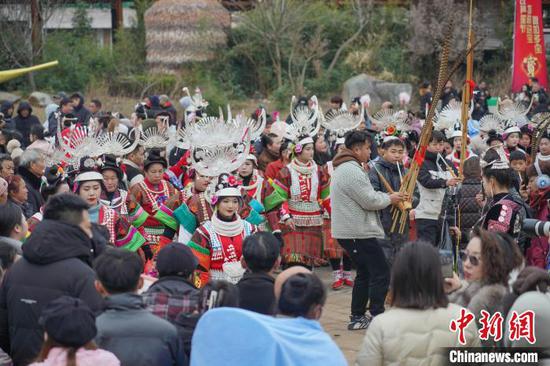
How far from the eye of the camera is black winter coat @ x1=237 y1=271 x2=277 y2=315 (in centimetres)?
561

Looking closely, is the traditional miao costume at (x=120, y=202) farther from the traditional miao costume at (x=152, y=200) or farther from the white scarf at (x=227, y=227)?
the white scarf at (x=227, y=227)

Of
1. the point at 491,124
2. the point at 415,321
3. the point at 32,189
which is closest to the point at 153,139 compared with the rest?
the point at 32,189

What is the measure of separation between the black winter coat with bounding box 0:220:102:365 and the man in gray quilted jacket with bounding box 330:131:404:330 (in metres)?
3.37

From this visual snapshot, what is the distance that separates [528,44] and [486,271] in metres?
18.5

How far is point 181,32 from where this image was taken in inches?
1094

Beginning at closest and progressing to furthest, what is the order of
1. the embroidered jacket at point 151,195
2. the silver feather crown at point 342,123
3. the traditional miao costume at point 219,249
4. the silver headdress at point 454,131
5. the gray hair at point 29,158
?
1. the traditional miao costume at point 219,249
2. the embroidered jacket at point 151,195
3. the gray hair at point 29,158
4. the silver headdress at point 454,131
5. the silver feather crown at point 342,123

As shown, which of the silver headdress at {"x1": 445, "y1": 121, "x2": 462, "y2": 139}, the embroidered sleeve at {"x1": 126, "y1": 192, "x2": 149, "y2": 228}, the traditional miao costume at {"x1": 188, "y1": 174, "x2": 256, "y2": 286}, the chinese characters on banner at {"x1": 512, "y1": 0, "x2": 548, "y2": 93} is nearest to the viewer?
the traditional miao costume at {"x1": 188, "y1": 174, "x2": 256, "y2": 286}

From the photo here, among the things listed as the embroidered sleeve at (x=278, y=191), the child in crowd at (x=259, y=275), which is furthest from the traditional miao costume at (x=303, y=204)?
the child in crowd at (x=259, y=275)

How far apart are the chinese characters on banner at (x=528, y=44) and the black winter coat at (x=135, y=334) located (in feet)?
61.4

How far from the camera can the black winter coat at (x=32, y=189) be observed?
9133 mm

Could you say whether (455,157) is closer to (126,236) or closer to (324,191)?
(324,191)

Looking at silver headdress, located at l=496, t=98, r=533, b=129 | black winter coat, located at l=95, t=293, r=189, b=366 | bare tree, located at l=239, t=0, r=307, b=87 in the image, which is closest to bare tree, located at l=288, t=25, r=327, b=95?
bare tree, located at l=239, t=0, r=307, b=87

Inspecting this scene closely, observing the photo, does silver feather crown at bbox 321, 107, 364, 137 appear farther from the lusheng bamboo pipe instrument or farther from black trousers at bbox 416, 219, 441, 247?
the lusheng bamboo pipe instrument

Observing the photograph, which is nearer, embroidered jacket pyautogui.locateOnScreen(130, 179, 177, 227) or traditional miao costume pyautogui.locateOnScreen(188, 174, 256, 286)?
traditional miao costume pyautogui.locateOnScreen(188, 174, 256, 286)
